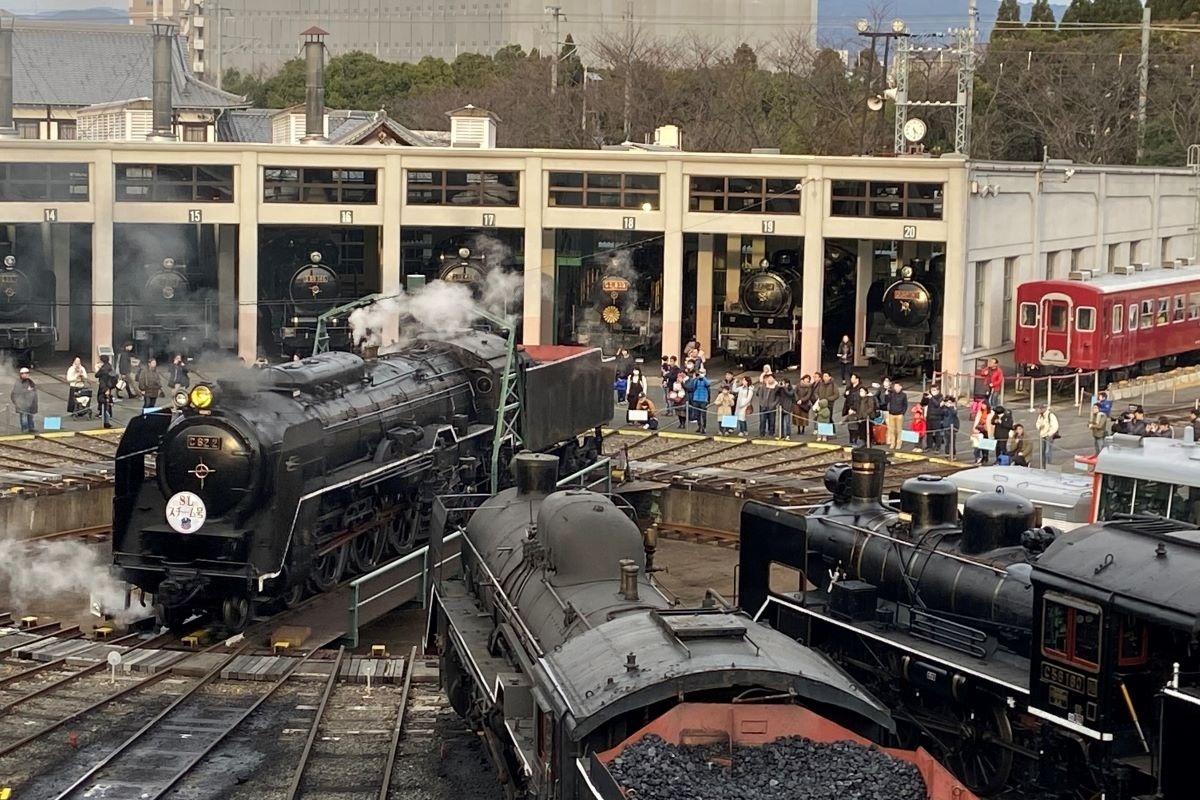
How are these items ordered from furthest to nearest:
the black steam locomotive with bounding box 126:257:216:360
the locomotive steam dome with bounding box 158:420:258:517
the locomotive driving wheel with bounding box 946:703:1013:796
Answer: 1. the black steam locomotive with bounding box 126:257:216:360
2. the locomotive steam dome with bounding box 158:420:258:517
3. the locomotive driving wheel with bounding box 946:703:1013:796

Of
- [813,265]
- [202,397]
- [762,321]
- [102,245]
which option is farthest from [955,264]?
[202,397]

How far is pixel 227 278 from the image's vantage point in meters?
43.7

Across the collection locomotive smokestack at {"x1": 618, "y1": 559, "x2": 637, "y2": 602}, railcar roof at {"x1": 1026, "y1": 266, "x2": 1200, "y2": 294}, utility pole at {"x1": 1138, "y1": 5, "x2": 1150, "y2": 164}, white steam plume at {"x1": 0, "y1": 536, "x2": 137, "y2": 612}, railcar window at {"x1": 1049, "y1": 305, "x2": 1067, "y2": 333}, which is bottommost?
white steam plume at {"x1": 0, "y1": 536, "x2": 137, "y2": 612}

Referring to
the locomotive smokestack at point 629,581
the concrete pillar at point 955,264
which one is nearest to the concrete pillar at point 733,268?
the concrete pillar at point 955,264

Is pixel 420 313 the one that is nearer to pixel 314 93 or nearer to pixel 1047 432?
pixel 1047 432

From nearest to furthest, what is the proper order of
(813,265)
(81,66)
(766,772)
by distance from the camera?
(766,772) → (813,265) → (81,66)

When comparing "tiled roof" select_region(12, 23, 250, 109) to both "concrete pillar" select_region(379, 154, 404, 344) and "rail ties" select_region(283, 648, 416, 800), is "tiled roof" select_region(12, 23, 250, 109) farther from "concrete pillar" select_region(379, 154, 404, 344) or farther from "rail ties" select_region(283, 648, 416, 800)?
"rail ties" select_region(283, 648, 416, 800)

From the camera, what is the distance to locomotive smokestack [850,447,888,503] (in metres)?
17.1

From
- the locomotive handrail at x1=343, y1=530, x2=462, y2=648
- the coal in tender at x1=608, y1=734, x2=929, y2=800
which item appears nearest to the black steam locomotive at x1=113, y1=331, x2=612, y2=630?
the locomotive handrail at x1=343, y1=530, x2=462, y2=648

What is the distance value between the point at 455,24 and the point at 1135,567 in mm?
114442

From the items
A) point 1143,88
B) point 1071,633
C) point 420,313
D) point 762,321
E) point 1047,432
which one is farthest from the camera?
point 1143,88

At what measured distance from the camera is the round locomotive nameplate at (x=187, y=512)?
1969cm

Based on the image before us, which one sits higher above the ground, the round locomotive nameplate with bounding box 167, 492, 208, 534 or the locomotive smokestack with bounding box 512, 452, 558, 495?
the locomotive smokestack with bounding box 512, 452, 558, 495

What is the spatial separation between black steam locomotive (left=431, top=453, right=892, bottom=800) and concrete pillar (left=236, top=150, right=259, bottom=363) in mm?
24556
